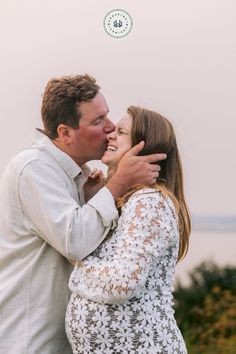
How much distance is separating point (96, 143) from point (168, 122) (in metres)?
0.36

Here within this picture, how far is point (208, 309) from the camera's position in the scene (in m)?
7.31

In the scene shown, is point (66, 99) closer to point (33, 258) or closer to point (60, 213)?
point (60, 213)

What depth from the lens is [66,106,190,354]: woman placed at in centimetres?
386

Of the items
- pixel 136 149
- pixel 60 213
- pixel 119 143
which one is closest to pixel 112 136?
pixel 119 143

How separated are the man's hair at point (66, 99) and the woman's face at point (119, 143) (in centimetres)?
20

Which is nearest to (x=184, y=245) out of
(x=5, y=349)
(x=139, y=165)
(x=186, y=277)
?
(x=139, y=165)

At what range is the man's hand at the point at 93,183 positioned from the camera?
445cm

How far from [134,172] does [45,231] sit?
1.32 feet

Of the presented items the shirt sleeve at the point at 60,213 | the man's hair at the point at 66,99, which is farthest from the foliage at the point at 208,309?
the shirt sleeve at the point at 60,213

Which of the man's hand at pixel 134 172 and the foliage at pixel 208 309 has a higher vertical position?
the man's hand at pixel 134 172

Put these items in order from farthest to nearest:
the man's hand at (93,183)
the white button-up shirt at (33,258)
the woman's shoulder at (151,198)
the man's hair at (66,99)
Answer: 1. the man's hand at (93,183)
2. the man's hair at (66,99)
3. the white button-up shirt at (33,258)
4. the woman's shoulder at (151,198)

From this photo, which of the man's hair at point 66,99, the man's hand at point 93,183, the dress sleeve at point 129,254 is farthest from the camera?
the man's hand at point 93,183
